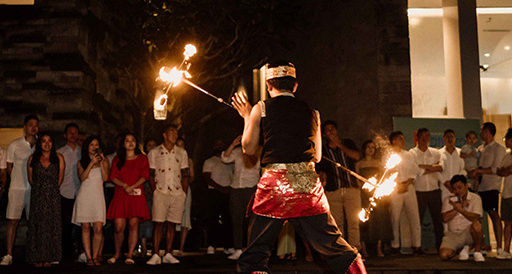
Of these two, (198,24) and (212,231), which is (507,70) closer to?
(198,24)

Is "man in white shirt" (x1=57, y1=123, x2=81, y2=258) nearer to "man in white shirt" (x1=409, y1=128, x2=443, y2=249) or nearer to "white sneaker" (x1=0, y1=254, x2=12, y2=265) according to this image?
"white sneaker" (x1=0, y1=254, x2=12, y2=265)

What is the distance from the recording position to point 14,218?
23.6ft

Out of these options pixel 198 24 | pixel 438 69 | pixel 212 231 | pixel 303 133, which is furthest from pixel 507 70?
pixel 303 133

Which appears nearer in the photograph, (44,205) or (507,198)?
(44,205)

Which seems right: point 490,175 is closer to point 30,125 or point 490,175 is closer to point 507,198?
point 507,198

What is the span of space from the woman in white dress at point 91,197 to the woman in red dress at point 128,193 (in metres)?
0.17

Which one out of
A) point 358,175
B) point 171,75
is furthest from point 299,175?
point 171,75

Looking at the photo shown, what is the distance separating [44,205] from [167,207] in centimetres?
165

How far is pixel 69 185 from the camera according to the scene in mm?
7711

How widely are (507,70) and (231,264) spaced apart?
10054 millimetres

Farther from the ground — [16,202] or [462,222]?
[16,202]

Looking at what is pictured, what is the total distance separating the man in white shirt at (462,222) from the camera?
773 cm

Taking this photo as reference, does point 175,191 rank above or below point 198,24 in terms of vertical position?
below

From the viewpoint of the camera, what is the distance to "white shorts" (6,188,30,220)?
7.23 metres
